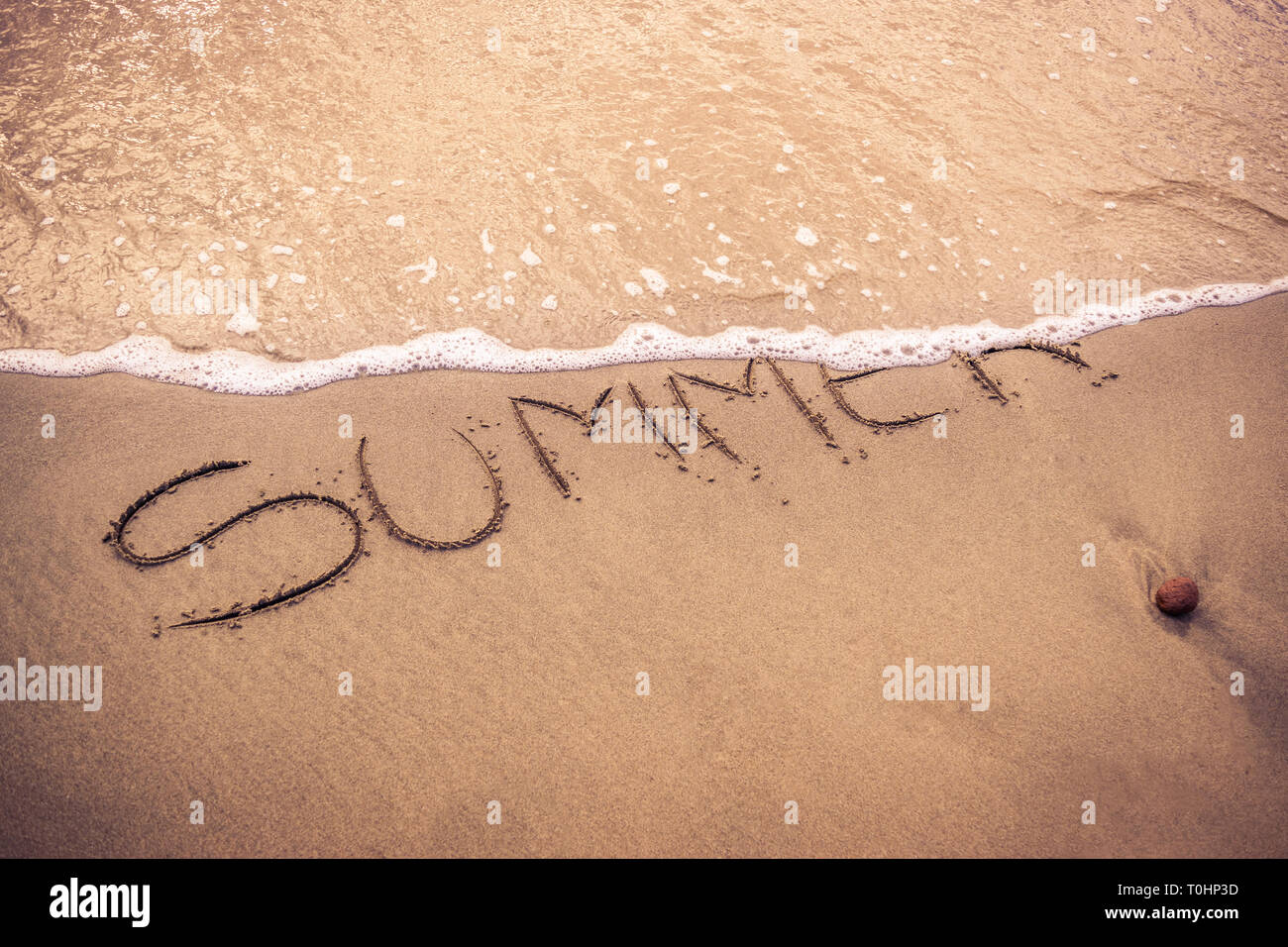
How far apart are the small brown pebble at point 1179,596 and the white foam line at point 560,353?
58.9 inches

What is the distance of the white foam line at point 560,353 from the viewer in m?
3.41

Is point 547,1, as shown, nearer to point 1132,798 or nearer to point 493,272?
point 493,272

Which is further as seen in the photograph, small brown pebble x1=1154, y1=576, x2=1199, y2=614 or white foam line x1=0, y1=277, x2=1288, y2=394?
white foam line x1=0, y1=277, x2=1288, y2=394

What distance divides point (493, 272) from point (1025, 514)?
2948mm

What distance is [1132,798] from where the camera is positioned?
7.70 ft

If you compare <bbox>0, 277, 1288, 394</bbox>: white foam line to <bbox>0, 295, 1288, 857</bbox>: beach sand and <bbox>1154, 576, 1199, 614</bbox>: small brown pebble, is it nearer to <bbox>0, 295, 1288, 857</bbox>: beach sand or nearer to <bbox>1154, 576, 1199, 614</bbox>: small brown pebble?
<bbox>0, 295, 1288, 857</bbox>: beach sand

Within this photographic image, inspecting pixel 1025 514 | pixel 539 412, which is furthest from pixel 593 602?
pixel 1025 514

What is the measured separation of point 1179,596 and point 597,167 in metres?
3.71

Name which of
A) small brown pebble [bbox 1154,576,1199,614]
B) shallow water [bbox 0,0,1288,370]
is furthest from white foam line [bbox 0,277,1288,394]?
small brown pebble [bbox 1154,576,1199,614]

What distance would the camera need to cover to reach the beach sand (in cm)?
228

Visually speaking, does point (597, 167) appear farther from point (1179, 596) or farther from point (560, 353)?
point (1179, 596)

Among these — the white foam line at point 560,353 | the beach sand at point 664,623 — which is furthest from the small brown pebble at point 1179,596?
the white foam line at point 560,353

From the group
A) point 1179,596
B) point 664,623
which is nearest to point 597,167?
point 664,623

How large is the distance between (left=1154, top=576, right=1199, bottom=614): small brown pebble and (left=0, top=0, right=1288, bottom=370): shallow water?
65.9 inches
